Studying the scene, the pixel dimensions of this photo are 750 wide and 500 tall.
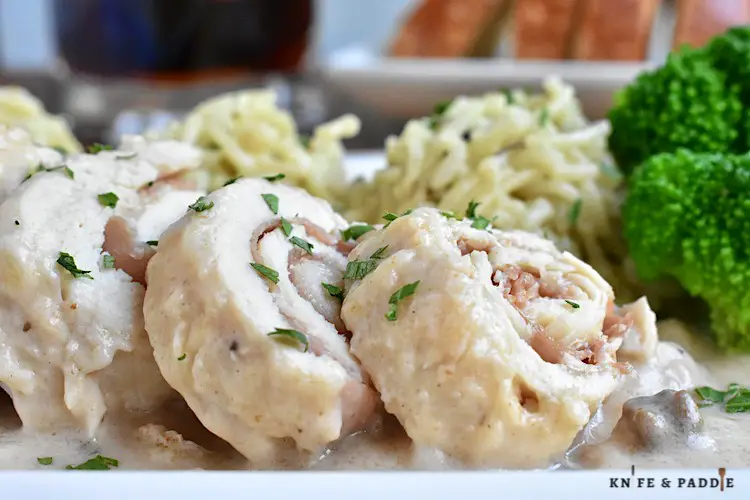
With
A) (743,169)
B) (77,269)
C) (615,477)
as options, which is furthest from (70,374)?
(743,169)

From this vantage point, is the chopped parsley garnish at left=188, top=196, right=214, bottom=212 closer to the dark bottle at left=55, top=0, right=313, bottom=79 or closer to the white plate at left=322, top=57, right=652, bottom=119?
the dark bottle at left=55, top=0, right=313, bottom=79

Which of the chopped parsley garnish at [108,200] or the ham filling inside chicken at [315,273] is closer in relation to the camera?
the ham filling inside chicken at [315,273]

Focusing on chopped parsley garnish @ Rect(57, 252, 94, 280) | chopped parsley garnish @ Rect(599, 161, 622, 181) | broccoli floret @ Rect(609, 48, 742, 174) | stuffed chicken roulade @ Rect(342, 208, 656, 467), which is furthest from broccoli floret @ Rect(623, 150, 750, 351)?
chopped parsley garnish @ Rect(57, 252, 94, 280)

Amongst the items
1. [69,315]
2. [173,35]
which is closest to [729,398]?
[69,315]

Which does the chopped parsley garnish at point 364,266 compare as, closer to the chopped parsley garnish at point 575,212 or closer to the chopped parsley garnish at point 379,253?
the chopped parsley garnish at point 379,253

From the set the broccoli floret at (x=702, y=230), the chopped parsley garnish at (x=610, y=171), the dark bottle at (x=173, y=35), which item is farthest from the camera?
the dark bottle at (x=173, y=35)

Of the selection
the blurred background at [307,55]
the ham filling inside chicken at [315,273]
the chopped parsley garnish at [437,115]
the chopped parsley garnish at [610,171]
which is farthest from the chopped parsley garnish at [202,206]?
the blurred background at [307,55]
